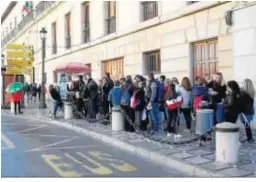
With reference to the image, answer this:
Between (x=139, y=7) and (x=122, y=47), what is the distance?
83.5 inches

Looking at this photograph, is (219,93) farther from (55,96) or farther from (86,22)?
(86,22)

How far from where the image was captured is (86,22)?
22.8 meters

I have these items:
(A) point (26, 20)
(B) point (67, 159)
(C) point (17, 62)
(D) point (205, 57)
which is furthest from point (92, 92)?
(A) point (26, 20)

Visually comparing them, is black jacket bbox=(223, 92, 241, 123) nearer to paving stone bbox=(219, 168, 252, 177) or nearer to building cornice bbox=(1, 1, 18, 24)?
paving stone bbox=(219, 168, 252, 177)

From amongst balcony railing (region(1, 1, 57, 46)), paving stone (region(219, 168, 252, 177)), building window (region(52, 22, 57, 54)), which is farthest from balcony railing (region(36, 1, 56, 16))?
paving stone (region(219, 168, 252, 177))

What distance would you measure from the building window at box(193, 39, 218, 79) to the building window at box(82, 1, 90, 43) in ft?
34.3

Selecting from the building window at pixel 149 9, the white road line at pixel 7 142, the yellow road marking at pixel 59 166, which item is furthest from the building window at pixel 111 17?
the yellow road marking at pixel 59 166

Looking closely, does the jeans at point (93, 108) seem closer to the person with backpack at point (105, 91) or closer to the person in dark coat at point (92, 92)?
the person in dark coat at point (92, 92)

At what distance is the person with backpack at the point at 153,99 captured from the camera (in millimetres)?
10242

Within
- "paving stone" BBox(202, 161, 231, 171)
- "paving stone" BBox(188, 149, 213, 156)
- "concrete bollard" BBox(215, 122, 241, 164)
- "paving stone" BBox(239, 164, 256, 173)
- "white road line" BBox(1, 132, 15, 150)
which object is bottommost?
"white road line" BBox(1, 132, 15, 150)

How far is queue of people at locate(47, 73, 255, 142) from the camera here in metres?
8.58

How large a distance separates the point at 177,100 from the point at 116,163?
287 cm

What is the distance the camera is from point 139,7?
16.6 m

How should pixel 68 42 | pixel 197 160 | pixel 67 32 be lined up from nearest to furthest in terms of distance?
pixel 197 160, pixel 68 42, pixel 67 32
